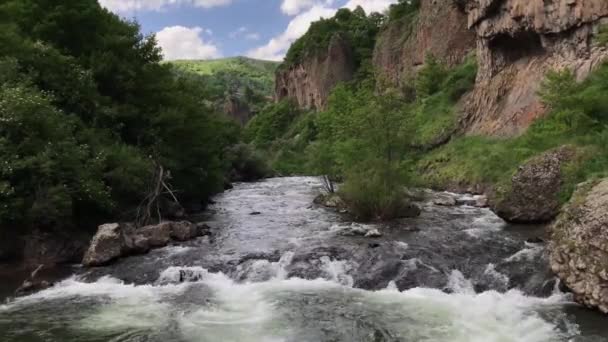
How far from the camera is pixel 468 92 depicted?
49.8 m

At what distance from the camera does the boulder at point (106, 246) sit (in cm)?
1909

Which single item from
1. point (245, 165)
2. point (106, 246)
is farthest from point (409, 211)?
point (245, 165)

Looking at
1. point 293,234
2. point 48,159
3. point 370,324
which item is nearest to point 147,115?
point 48,159

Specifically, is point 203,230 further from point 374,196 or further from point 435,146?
point 435,146


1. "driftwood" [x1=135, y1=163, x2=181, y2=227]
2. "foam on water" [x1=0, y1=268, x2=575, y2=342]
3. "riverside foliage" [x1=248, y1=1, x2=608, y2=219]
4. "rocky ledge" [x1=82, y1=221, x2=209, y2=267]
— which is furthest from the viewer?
"riverside foliage" [x1=248, y1=1, x2=608, y2=219]

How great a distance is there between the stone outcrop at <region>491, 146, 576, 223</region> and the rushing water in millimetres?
→ 967

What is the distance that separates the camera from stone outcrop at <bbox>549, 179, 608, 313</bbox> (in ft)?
41.7

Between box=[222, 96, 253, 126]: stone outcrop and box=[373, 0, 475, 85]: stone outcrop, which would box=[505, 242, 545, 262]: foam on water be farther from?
box=[222, 96, 253, 126]: stone outcrop

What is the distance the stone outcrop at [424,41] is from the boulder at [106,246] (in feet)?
144

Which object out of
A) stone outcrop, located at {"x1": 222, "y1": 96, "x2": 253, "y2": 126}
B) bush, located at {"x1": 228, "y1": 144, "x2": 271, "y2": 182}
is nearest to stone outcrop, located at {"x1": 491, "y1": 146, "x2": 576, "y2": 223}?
bush, located at {"x1": 228, "y1": 144, "x2": 271, "y2": 182}

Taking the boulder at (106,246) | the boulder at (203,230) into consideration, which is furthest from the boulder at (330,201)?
the boulder at (106,246)

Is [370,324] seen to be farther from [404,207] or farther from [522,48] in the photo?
[522,48]

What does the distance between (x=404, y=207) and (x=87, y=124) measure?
15.9 meters

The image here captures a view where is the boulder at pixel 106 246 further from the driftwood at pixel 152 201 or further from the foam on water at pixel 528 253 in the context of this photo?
the foam on water at pixel 528 253
